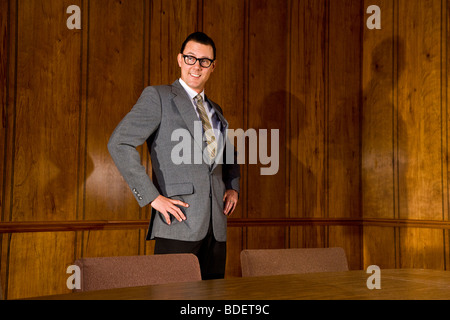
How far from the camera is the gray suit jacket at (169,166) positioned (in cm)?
204

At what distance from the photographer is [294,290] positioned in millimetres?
1077

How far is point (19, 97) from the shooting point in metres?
2.81

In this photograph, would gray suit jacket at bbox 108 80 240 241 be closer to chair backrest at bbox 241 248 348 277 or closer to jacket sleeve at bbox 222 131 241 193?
jacket sleeve at bbox 222 131 241 193

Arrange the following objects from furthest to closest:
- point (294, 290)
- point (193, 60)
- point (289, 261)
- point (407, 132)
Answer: point (407, 132)
point (193, 60)
point (289, 261)
point (294, 290)

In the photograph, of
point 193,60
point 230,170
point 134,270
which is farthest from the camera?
point 230,170

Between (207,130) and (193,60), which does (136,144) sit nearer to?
(207,130)

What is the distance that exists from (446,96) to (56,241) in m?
2.67

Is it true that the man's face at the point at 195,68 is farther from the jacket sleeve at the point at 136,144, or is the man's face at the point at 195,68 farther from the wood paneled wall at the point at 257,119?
the wood paneled wall at the point at 257,119

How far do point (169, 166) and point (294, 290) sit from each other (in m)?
1.12

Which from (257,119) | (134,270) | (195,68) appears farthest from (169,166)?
(257,119)

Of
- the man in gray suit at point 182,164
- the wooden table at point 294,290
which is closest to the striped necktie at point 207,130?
the man in gray suit at point 182,164

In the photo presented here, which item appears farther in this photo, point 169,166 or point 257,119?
point 257,119

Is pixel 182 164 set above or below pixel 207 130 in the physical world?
below

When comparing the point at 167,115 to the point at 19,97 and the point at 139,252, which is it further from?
the point at 139,252
